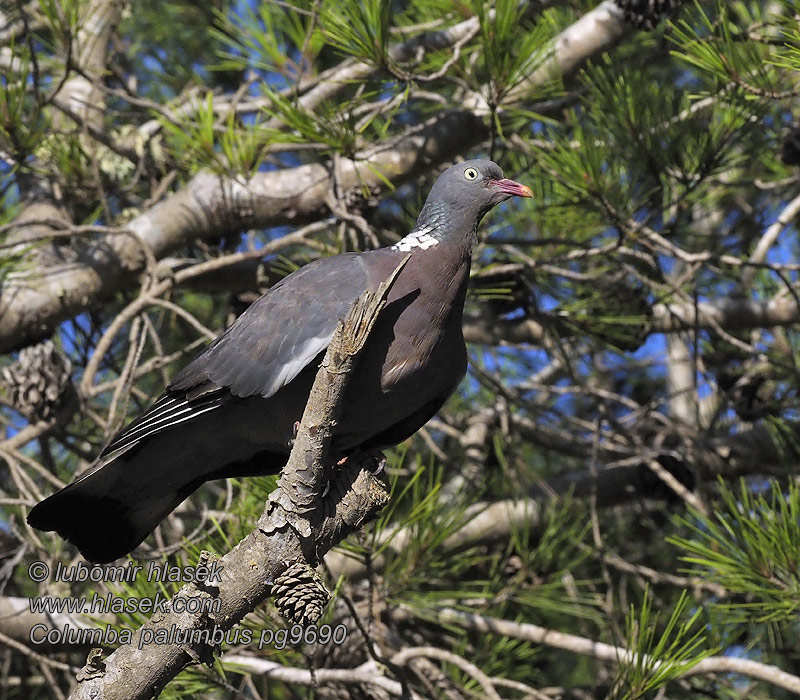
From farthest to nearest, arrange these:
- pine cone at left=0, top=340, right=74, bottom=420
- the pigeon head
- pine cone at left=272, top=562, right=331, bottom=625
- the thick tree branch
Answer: the thick tree branch < pine cone at left=0, top=340, right=74, bottom=420 < the pigeon head < pine cone at left=272, top=562, right=331, bottom=625

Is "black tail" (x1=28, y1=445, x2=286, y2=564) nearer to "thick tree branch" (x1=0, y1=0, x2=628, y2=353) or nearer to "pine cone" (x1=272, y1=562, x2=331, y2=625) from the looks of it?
"pine cone" (x1=272, y1=562, x2=331, y2=625)

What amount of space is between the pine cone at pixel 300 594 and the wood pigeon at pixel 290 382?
47 centimetres

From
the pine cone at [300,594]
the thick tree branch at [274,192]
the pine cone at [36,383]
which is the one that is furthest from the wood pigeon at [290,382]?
the thick tree branch at [274,192]

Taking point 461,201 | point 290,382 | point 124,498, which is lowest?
point 124,498

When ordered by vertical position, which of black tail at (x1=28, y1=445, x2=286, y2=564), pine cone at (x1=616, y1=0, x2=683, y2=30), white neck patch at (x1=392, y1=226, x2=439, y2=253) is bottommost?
black tail at (x1=28, y1=445, x2=286, y2=564)

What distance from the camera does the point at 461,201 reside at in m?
2.71

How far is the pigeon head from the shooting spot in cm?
265

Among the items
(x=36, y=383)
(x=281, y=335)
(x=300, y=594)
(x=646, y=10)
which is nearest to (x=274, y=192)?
(x=36, y=383)

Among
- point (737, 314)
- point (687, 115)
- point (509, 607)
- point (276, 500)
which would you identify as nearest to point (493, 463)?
point (509, 607)

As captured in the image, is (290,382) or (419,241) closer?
(290,382)

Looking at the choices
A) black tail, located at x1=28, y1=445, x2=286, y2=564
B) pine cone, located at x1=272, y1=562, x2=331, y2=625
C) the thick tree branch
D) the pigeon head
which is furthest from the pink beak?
pine cone, located at x1=272, y1=562, x2=331, y2=625

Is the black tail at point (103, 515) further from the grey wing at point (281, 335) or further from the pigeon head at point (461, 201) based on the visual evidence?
the pigeon head at point (461, 201)

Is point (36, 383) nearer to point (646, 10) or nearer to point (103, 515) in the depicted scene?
point (103, 515)

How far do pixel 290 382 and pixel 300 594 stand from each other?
24.3 inches
